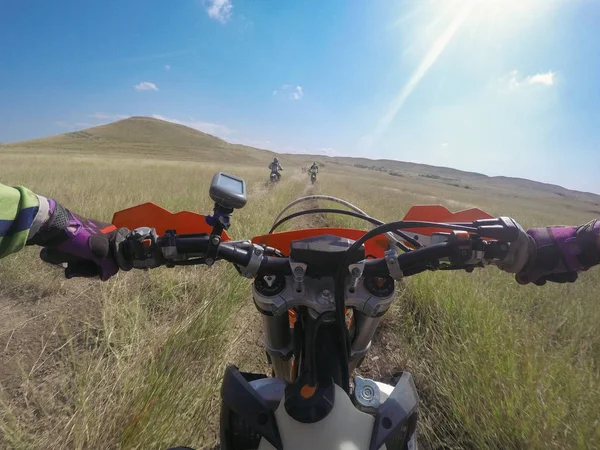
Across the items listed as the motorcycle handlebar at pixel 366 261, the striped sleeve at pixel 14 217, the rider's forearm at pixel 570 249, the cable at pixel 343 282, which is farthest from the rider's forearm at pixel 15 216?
the rider's forearm at pixel 570 249

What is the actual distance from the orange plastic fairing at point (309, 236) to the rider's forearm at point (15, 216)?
0.76 meters

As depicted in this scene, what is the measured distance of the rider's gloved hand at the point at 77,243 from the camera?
1.11m

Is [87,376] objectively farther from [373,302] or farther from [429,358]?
[429,358]

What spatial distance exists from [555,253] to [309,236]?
917 mm

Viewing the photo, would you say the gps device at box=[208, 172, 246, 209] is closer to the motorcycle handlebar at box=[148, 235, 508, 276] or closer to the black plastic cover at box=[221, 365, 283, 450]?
the motorcycle handlebar at box=[148, 235, 508, 276]

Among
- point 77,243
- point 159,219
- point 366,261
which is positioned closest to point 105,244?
point 77,243

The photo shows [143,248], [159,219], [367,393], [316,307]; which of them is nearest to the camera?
[367,393]

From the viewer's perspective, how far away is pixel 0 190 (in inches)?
38.5

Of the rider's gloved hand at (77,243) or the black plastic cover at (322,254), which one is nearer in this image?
the black plastic cover at (322,254)

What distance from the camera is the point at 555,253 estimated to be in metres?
1.19

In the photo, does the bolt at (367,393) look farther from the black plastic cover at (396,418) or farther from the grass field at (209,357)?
the grass field at (209,357)

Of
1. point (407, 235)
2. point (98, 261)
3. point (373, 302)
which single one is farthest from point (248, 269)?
point (407, 235)

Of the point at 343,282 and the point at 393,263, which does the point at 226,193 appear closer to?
the point at 343,282

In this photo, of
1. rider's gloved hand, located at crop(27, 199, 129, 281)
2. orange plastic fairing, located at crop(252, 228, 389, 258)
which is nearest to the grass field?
rider's gloved hand, located at crop(27, 199, 129, 281)
